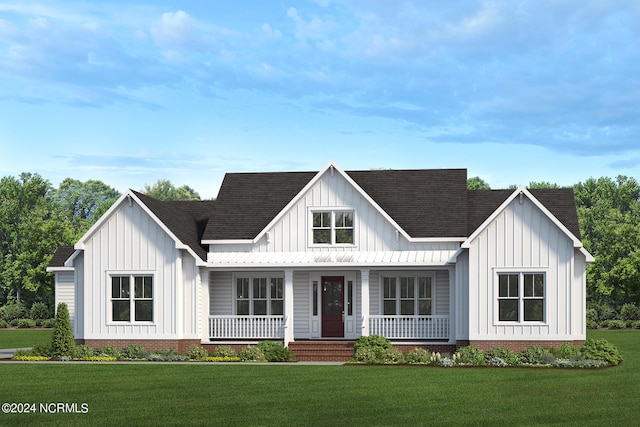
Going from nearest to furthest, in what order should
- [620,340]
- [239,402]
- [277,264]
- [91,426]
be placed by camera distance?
[91,426], [239,402], [277,264], [620,340]

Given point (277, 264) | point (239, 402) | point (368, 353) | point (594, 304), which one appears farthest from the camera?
point (594, 304)

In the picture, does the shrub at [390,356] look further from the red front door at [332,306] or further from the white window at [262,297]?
the white window at [262,297]

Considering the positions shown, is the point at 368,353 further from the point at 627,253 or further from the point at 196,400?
the point at 627,253

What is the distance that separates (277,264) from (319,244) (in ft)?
6.37

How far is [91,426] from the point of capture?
57.9 ft

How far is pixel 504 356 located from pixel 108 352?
14.5 metres

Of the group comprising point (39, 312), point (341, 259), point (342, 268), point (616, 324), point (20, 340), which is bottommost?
point (616, 324)

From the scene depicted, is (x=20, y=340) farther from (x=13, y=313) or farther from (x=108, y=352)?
(x=13, y=313)

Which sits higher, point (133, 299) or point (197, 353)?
point (133, 299)

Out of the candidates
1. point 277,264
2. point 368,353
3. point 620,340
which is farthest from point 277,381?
point 620,340

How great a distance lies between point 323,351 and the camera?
3328cm

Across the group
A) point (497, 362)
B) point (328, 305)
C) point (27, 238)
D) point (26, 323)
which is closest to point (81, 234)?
point (27, 238)

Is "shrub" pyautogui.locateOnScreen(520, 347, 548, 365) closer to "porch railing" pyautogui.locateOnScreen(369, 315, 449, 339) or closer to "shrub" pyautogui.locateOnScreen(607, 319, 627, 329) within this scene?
"porch railing" pyautogui.locateOnScreen(369, 315, 449, 339)

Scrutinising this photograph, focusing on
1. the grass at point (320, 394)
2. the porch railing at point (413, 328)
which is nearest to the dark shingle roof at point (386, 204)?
the porch railing at point (413, 328)
